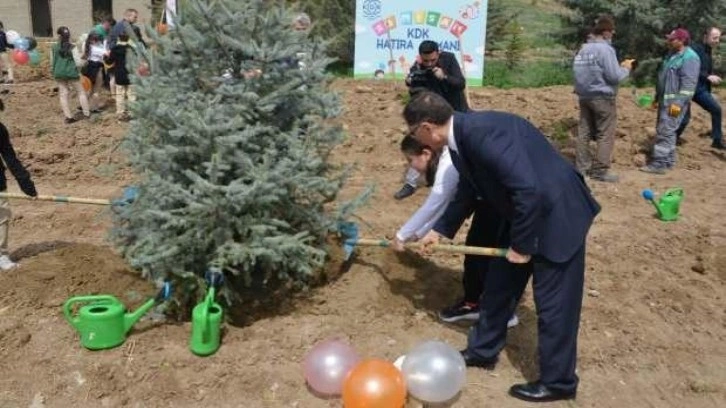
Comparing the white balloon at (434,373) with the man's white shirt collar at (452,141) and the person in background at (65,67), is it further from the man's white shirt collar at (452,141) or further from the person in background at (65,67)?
Answer: the person in background at (65,67)

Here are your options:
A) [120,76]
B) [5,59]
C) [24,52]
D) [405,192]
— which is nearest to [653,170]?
[405,192]

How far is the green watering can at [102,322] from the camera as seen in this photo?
12.9 feet

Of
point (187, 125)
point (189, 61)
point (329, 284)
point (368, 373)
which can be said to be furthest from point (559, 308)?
point (189, 61)

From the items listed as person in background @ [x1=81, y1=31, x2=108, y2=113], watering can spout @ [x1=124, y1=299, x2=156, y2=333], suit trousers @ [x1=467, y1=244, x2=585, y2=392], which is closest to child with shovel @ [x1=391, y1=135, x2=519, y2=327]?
suit trousers @ [x1=467, y1=244, x2=585, y2=392]

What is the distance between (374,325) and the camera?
4422 mm

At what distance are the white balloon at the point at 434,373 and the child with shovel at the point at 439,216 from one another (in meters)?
0.62

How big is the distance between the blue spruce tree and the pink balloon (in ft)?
2.59

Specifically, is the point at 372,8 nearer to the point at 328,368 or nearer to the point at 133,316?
the point at 133,316

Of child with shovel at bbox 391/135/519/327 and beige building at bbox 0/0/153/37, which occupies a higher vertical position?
beige building at bbox 0/0/153/37

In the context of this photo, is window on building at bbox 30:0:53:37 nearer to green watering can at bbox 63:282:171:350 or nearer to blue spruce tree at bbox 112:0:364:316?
blue spruce tree at bbox 112:0:364:316

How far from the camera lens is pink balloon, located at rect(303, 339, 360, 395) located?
3.61 meters

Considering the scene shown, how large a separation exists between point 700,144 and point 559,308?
7626 millimetres

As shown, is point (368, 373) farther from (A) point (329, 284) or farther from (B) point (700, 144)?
(B) point (700, 144)

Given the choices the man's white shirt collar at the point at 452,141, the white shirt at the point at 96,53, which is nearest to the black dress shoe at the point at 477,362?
the man's white shirt collar at the point at 452,141
